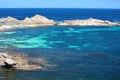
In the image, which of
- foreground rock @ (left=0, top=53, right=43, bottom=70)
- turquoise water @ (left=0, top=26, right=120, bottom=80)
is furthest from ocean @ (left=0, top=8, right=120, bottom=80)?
foreground rock @ (left=0, top=53, right=43, bottom=70)

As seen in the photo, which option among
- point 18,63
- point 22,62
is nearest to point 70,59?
point 22,62

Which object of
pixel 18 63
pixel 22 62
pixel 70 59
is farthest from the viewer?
pixel 70 59

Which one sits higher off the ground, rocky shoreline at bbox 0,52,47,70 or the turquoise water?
rocky shoreline at bbox 0,52,47,70

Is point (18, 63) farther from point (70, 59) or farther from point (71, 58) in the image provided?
point (71, 58)

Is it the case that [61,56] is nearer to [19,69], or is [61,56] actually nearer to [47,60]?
[47,60]

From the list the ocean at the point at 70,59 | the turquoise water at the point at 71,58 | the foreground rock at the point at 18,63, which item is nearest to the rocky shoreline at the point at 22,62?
the foreground rock at the point at 18,63

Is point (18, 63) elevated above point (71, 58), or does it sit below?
above

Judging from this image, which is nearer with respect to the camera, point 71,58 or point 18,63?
point 18,63

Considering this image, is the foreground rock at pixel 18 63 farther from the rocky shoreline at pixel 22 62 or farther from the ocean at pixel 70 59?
the ocean at pixel 70 59

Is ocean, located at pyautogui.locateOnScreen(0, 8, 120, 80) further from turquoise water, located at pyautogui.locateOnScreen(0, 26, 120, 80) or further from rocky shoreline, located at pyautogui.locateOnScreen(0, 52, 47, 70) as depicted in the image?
rocky shoreline, located at pyautogui.locateOnScreen(0, 52, 47, 70)

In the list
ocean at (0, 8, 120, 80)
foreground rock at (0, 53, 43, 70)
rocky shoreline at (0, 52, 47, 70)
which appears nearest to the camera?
ocean at (0, 8, 120, 80)

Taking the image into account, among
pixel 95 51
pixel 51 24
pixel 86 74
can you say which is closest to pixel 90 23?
pixel 51 24
